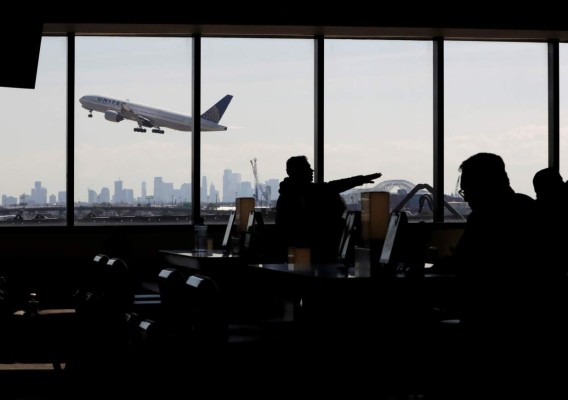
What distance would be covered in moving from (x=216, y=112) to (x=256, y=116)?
0.52 metres

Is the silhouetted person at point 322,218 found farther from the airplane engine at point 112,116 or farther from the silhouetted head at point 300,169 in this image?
the airplane engine at point 112,116

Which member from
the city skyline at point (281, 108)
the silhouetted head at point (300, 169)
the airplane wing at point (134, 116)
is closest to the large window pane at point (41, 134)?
the city skyline at point (281, 108)

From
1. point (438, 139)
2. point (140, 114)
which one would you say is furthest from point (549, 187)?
point (140, 114)

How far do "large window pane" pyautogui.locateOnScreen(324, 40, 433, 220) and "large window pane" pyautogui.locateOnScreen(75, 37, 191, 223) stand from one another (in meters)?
1.43

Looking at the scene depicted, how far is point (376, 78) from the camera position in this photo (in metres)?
9.15

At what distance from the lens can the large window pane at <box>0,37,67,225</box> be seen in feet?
28.1

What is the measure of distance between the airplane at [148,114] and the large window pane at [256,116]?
17 cm

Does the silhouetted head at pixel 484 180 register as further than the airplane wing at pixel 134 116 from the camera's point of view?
No

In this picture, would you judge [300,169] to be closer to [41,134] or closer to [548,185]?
[548,185]

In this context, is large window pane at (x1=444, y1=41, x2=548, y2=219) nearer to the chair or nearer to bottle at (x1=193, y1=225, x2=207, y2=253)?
bottle at (x1=193, y1=225, x2=207, y2=253)

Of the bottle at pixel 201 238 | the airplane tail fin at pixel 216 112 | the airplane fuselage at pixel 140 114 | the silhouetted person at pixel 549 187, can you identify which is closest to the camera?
the silhouetted person at pixel 549 187

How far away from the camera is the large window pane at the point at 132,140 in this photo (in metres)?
8.62

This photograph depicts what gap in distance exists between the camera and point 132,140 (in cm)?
887

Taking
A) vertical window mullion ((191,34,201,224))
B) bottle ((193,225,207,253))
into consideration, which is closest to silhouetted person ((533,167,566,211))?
bottle ((193,225,207,253))
